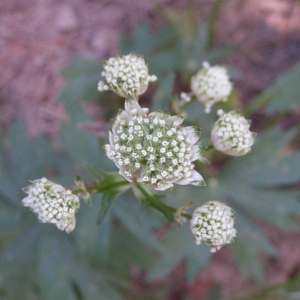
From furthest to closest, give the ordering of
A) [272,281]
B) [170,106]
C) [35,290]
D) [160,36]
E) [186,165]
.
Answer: [272,281]
[160,36]
[35,290]
[170,106]
[186,165]

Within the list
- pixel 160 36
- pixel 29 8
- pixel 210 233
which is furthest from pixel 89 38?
pixel 210 233

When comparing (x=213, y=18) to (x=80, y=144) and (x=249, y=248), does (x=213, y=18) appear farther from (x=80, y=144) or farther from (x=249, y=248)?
(x=249, y=248)

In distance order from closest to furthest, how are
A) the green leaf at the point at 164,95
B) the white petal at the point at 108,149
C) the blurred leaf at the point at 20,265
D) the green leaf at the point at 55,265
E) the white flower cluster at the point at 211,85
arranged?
1. the white petal at the point at 108,149
2. the white flower cluster at the point at 211,85
3. the green leaf at the point at 164,95
4. the green leaf at the point at 55,265
5. the blurred leaf at the point at 20,265

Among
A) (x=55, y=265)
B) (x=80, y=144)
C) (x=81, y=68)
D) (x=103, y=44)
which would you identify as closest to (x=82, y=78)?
(x=81, y=68)

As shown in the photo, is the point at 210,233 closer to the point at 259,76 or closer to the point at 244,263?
the point at 244,263

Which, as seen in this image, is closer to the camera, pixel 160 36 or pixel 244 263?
pixel 244 263

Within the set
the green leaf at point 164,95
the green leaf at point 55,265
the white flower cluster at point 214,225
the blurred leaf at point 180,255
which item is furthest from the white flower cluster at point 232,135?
the green leaf at point 55,265

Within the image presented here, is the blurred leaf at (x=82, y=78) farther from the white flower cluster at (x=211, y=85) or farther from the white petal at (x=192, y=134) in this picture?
the white petal at (x=192, y=134)
